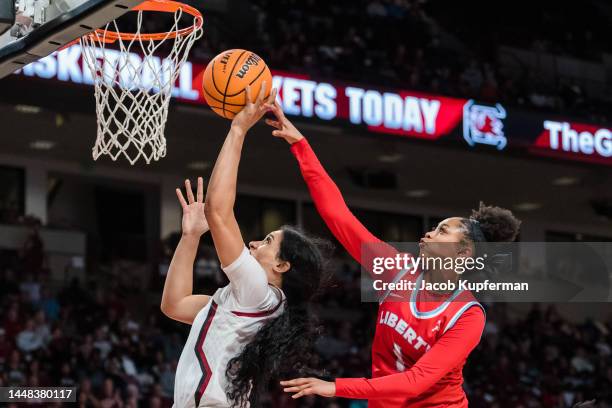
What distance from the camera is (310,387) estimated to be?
3.87 metres

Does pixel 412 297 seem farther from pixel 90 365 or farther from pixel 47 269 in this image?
pixel 47 269

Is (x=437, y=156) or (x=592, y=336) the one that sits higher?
(x=437, y=156)

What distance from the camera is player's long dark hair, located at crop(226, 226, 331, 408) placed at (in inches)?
156

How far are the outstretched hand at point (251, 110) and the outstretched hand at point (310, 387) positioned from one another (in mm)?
908

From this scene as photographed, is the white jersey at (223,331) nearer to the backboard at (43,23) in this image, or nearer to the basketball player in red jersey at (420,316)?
the basketball player in red jersey at (420,316)

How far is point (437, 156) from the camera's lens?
16.2 metres

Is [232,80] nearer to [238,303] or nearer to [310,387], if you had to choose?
[238,303]

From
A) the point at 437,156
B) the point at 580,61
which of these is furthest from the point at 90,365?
the point at 580,61

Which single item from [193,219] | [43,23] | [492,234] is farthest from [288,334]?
[43,23]

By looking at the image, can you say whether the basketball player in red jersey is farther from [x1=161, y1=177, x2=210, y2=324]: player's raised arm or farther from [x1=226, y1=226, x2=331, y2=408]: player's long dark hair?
[x1=161, y1=177, x2=210, y2=324]: player's raised arm

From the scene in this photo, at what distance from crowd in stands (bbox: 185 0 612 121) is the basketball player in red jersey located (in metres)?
8.44

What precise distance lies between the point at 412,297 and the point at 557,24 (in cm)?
1812

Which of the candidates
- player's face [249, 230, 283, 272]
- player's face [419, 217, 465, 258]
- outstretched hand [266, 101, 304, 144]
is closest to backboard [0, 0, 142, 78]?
outstretched hand [266, 101, 304, 144]

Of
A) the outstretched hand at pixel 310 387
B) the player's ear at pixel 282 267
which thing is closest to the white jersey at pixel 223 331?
the player's ear at pixel 282 267
